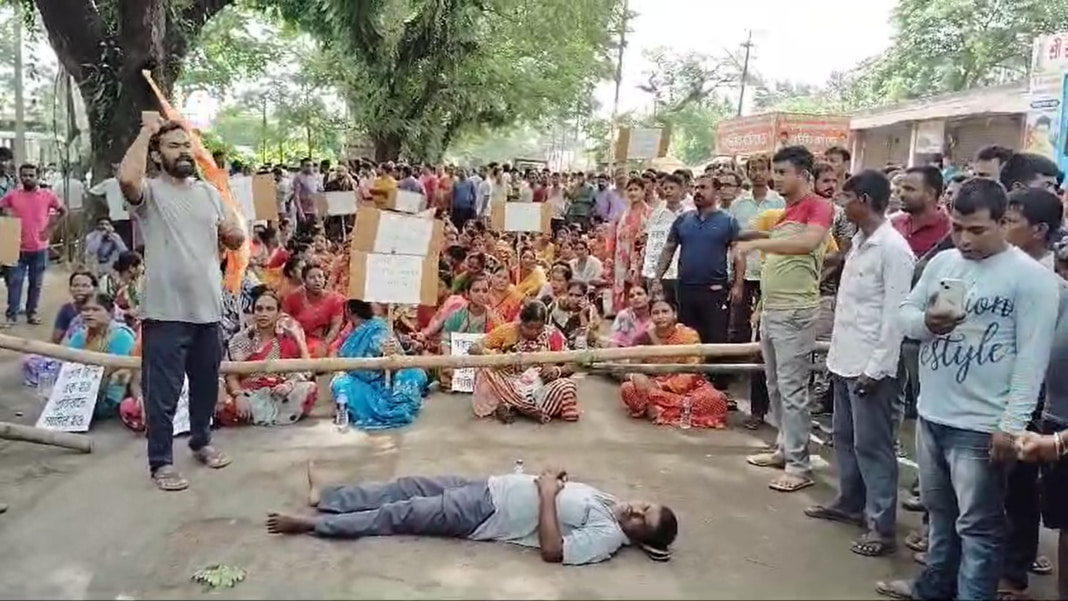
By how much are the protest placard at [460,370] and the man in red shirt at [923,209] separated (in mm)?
3328

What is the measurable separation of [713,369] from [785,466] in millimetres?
1191

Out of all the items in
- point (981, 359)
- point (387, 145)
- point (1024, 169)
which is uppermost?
point (387, 145)

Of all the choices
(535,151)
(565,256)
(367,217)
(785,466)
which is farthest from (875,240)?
(535,151)

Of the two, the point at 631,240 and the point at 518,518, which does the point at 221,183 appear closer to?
the point at 518,518

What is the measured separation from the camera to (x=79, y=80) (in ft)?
35.4

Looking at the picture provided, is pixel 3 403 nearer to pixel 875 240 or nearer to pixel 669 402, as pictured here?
pixel 669 402

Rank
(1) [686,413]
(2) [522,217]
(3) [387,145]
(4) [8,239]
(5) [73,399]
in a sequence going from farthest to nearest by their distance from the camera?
(3) [387,145] < (2) [522,217] < (4) [8,239] < (1) [686,413] < (5) [73,399]

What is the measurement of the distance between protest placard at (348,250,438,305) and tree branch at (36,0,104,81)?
20.4 feet

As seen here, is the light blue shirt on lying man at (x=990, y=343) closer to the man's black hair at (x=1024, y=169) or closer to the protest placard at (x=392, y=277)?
the man's black hair at (x=1024, y=169)

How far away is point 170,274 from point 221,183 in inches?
65.2

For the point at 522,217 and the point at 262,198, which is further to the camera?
the point at 522,217

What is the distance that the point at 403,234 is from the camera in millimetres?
6293

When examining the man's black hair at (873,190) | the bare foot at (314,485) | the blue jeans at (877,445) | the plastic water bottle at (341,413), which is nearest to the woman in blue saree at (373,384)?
the plastic water bottle at (341,413)

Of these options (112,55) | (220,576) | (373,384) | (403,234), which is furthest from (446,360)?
(112,55)
